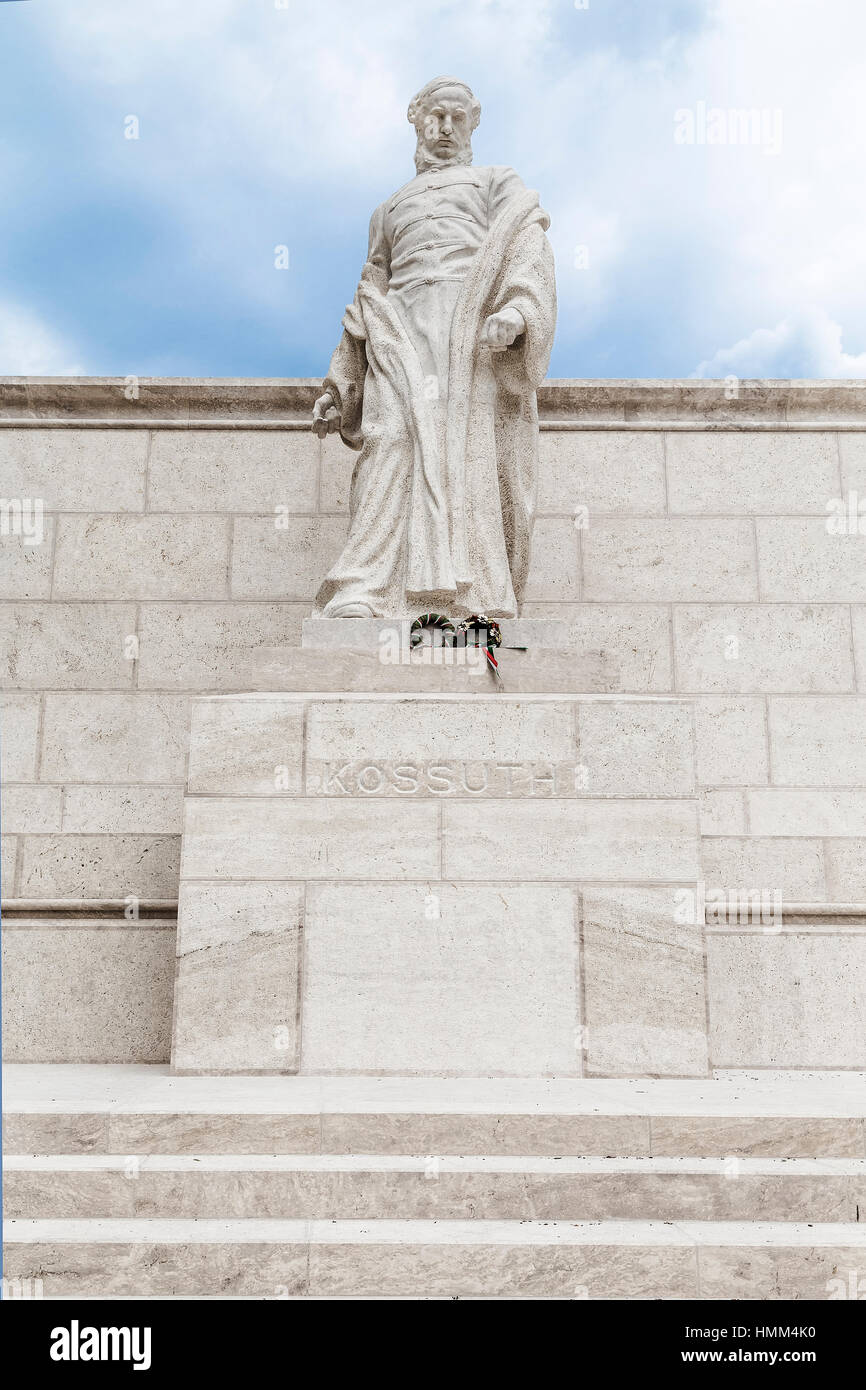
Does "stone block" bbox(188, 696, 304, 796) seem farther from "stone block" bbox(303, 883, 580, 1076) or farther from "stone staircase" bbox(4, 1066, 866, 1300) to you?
"stone staircase" bbox(4, 1066, 866, 1300)

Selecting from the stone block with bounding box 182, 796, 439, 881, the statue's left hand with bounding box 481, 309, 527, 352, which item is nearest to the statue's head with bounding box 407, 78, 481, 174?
the statue's left hand with bounding box 481, 309, 527, 352

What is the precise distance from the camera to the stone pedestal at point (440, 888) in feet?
19.9

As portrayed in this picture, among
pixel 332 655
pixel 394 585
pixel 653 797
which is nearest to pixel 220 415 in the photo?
pixel 394 585

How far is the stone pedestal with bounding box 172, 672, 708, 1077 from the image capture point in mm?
6074

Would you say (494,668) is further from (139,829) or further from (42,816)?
(42,816)

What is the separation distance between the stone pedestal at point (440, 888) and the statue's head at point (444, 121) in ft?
13.2

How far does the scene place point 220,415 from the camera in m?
10.1

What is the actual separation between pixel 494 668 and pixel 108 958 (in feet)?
9.97

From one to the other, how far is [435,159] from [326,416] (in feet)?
6.16

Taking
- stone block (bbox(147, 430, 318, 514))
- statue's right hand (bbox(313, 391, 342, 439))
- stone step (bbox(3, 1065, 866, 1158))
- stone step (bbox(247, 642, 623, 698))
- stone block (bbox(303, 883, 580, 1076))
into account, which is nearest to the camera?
stone step (bbox(3, 1065, 866, 1158))

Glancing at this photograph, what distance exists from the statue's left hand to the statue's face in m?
1.63

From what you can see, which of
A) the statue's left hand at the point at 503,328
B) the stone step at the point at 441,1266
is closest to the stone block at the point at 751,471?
the statue's left hand at the point at 503,328

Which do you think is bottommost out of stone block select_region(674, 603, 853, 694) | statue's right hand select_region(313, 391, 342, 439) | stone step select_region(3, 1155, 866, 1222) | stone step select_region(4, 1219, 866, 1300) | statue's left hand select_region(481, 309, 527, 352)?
stone step select_region(4, 1219, 866, 1300)

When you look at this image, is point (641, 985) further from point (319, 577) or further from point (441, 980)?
point (319, 577)
